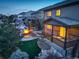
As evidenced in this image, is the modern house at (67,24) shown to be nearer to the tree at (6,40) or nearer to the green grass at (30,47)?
the green grass at (30,47)

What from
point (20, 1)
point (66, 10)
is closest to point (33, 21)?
point (66, 10)

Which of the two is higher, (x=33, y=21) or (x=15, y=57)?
(x=33, y=21)

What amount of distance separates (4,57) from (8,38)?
252 centimetres

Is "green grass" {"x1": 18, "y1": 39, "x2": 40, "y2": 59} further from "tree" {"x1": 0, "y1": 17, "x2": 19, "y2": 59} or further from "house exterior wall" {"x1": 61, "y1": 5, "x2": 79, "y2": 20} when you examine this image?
"house exterior wall" {"x1": 61, "y1": 5, "x2": 79, "y2": 20}

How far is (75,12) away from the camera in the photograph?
52.4ft

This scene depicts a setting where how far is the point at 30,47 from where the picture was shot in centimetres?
1778

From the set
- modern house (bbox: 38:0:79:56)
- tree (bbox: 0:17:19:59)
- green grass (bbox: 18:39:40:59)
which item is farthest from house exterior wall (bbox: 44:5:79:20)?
tree (bbox: 0:17:19:59)

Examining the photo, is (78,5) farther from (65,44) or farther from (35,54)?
(35,54)

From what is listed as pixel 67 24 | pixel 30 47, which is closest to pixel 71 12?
pixel 67 24

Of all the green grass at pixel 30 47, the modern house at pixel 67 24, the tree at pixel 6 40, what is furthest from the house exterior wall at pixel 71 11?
the tree at pixel 6 40

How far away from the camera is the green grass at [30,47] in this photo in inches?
657

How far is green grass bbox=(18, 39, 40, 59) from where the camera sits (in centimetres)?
1669

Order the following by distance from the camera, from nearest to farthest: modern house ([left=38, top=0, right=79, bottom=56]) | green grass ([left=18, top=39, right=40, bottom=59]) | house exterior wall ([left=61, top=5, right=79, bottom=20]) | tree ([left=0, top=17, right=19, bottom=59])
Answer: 1. modern house ([left=38, top=0, right=79, bottom=56])
2. tree ([left=0, top=17, right=19, bottom=59])
3. house exterior wall ([left=61, top=5, right=79, bottom=20])
4. green grass ([left=18, top=39, right=40, bottom=59])

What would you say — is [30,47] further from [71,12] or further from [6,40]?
[71,12]
